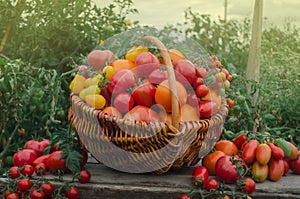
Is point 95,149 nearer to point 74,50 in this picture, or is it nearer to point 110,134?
point 110,134

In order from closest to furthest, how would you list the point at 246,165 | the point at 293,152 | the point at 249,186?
the point at 249,186
the point at 246,165
the point at 293,152

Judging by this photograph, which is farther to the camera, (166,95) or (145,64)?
(145,64)

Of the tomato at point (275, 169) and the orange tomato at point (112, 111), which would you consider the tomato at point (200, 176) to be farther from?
the orange tomato at point (112, 111)

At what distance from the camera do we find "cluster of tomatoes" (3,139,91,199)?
1897 mm

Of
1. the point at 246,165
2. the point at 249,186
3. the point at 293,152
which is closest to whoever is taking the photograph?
the point at 249,186

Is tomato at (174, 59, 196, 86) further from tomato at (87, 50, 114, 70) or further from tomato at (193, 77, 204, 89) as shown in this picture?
tomato at (87, 50, 114, 70)

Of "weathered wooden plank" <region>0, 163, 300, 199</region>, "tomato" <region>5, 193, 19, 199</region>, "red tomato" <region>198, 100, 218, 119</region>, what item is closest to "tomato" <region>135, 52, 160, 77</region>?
"red tomato" <region>198, 100, 218, 119</region>

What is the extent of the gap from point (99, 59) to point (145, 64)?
0.76 feet

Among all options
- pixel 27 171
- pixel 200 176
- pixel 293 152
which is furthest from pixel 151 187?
pixel 293 152

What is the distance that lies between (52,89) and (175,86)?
926mm

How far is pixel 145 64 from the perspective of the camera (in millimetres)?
1908

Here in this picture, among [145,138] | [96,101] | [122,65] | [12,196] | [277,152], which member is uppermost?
[122,65]

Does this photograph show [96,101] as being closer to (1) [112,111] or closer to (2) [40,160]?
(1) [112,111]

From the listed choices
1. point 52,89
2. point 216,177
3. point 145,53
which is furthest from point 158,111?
point 52,89
